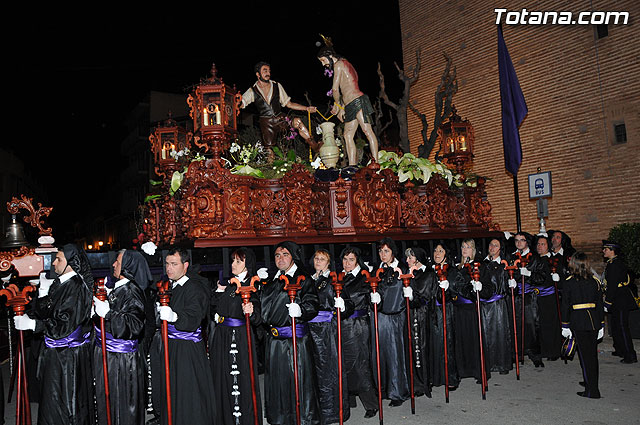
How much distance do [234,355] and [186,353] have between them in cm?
74

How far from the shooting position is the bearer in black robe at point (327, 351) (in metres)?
6.18

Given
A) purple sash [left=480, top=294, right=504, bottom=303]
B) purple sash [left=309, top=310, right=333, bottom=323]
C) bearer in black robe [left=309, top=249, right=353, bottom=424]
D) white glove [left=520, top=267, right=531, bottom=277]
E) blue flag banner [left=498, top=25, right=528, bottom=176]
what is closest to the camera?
bearer in black robe [left=309, top=249, right=353, bottom=424]

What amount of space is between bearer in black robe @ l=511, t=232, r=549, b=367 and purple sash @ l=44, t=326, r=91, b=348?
22.6ft

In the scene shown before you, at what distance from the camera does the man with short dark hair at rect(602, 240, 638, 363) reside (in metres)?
9.25

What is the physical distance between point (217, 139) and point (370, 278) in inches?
130

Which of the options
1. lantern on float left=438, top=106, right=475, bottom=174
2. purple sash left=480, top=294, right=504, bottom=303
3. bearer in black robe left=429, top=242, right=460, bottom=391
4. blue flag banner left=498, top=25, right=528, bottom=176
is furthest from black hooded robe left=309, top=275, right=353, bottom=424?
blue flag banner left=498, top=25, right=528, bottom=176

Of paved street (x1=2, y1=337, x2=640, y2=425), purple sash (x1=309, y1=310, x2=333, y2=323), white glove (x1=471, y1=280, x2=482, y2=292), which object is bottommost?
paved street (x1=2, y1=337, x2=640, y2=425)

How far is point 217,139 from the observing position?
7.97 metres

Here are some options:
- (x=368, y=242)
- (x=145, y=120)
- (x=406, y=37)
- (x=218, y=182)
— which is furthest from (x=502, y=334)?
(x=145, y=120)

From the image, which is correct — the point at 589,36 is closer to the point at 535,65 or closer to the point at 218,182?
the point at 535,65

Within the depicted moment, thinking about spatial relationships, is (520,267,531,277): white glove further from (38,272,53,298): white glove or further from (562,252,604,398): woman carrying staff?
(38,272,53,298): white glove

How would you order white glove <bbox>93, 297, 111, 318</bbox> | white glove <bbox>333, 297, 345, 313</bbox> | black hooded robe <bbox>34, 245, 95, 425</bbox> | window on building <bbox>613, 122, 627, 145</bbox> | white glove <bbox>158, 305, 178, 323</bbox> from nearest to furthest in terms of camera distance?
1. white glove <bbox>158, 305, 178, 323</bbox>
2. white glove <bbox>93, 297, 111, 318</bbox>
3. black hooded robe <bbox>34, 245, 95, 425</bbox>
4. white glove <bbox>333, 297, 345, 313</bbox>
5. window on building <bbox>613, 122, 627, 145</bbox>

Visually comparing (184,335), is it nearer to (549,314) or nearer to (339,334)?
(339,334)

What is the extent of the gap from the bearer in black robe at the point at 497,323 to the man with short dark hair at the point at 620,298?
2310 mm
